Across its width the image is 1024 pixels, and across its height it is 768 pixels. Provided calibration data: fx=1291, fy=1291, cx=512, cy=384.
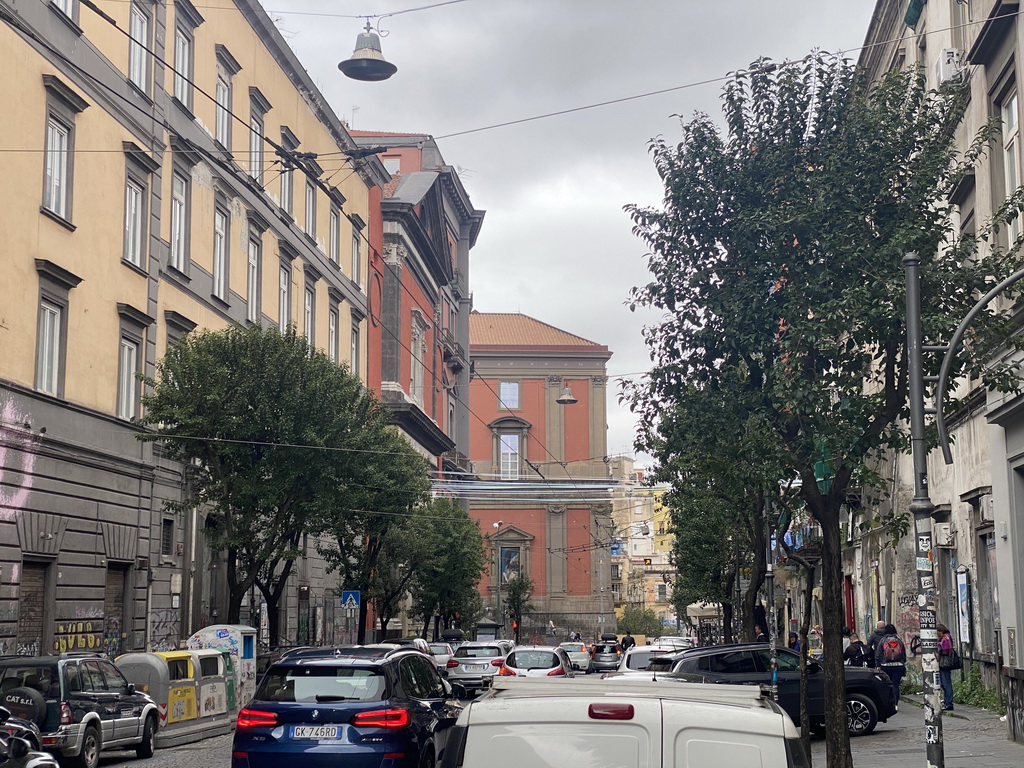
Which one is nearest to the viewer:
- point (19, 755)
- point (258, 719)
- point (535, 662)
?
point (19, 755)

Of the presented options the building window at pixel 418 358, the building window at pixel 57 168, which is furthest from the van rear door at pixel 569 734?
the building window at pixel 418 358

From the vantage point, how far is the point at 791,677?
845 inches

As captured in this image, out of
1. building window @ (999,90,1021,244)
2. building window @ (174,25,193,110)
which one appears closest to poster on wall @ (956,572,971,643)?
building window @ (999,90,1021,244)

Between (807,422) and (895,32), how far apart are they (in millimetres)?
19571

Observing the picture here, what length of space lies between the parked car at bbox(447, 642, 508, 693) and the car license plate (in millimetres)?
18529

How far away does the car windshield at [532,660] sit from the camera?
29141 mm

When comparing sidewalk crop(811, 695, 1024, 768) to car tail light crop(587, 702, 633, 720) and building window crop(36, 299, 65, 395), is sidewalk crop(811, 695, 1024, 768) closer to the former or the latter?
car tail light crop(587, 702, 633, 720)

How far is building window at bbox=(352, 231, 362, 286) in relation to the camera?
52.8 meters

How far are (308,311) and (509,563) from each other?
55912 millimetres

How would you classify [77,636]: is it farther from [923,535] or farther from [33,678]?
[923,535]

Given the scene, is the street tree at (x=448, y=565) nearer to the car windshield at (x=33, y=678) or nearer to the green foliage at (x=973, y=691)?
the green foliage at (x=973, y=691)

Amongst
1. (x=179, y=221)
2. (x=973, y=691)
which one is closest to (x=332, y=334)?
(x=179, y=221)

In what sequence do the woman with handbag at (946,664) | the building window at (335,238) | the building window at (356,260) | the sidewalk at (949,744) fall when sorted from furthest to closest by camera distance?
the building window at (356,260) < the building window at (335,238) < the woman with handbag at (946,664) < the sidewalk at (949,744)

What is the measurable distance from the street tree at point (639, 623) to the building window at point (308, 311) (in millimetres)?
86394
